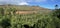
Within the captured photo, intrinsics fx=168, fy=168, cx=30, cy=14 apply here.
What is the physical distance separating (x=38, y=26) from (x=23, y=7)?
19.9m

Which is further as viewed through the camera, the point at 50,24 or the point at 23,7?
the point at 23,7

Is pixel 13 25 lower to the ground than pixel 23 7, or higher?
higher

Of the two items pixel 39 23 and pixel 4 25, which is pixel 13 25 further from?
pixel 39 23

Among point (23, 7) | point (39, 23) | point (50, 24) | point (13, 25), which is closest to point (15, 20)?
point (13, 25)

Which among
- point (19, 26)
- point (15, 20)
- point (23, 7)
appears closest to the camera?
point (19, 26)

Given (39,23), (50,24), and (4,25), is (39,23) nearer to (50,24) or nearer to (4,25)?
(50,24)

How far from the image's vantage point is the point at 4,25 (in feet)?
53.5

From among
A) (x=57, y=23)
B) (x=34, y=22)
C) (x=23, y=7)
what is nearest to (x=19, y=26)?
(x=34, y=22)

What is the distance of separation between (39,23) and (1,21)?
3.86 metres

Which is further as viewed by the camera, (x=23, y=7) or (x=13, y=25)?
(x=23, y=7)

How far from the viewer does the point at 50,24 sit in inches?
643

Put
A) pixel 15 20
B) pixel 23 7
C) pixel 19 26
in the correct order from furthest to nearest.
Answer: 1. pixel 23 7
2. pixel 15 20
3. pixel 19 26

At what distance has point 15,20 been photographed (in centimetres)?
1742

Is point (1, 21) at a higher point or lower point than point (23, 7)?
higher
